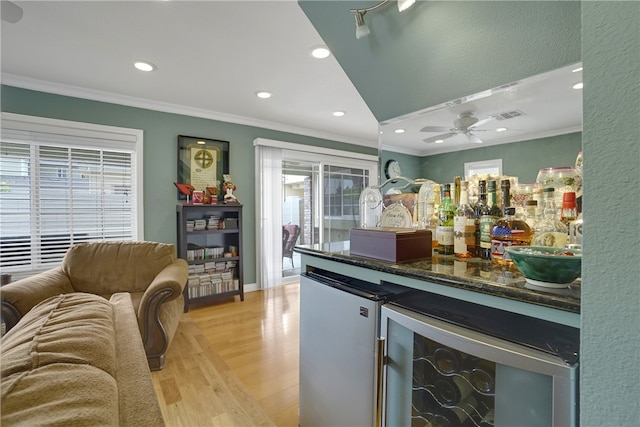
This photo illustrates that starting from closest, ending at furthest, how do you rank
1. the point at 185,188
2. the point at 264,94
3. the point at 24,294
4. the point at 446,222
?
the point at 446,222, the point at 24,294, the point at 264,94, the point at 185,188

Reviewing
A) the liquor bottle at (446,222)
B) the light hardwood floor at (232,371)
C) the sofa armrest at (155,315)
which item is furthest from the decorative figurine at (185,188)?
the liquor bottle at (446,222)

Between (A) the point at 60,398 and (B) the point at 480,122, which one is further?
(B) the point at 480,122

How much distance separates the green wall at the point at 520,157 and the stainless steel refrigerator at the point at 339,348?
78cm

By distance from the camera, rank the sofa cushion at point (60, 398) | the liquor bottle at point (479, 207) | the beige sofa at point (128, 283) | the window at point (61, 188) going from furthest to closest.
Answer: the window at point (61, 188) < the beige sofa at point (128, 283) < the liquor bottle at point (479, 207) < the sofa cushion at point (60, 398)

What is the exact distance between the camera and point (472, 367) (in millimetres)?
876

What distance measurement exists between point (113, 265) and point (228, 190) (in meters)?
1.52

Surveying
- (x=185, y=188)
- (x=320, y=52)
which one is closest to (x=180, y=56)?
(x=320, y=52)

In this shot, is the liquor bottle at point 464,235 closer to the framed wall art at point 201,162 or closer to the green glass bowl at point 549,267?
the green glass bowl at point 549,267

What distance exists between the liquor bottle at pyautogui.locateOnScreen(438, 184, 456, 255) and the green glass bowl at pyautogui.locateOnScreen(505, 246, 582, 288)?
448 millimetres

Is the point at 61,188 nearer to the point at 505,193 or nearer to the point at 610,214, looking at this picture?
the point at 505,193

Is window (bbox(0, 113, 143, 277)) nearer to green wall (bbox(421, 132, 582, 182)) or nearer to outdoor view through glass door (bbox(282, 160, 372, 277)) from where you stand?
outdoor view through glass door (bbox(282, 160, 372, 277))

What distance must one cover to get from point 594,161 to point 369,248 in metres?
0.74

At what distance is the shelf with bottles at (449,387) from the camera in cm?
85

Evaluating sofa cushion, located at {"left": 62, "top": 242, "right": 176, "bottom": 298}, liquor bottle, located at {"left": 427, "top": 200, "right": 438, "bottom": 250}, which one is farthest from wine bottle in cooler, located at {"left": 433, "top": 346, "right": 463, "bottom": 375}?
sofa cushion, located at {"left": 62, "top": 242, "right": 176, "bottom": 298}
